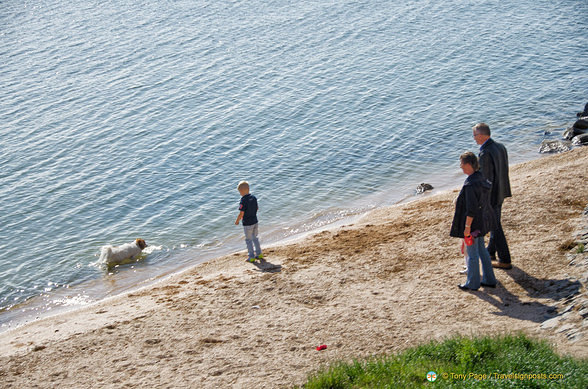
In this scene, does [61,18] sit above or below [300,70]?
above

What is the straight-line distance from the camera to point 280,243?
16828 millimetres

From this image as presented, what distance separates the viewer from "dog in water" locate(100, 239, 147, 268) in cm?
1689

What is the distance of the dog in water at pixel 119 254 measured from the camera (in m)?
16.9

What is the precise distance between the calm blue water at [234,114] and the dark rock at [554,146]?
0.44 meters

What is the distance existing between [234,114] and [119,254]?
38.2ft

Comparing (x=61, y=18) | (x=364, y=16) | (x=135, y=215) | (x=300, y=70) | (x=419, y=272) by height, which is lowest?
(x=419, y=272)

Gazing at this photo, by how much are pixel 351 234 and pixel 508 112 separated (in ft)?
41.9

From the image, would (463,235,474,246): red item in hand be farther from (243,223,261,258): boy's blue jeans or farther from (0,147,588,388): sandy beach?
(243,223,261,258): boy's blue jeans

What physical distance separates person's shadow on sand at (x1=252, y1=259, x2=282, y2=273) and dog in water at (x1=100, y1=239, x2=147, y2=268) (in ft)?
14.2

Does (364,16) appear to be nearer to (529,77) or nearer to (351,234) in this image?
(529,77)

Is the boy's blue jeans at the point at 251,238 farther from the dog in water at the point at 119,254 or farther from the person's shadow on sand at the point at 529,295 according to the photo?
the person's shadow on sand at the point at 529,295

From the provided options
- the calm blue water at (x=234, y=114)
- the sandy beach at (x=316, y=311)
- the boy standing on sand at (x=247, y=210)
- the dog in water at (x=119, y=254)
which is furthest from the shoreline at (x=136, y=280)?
the boy standing on sand at (x=247, y=210)

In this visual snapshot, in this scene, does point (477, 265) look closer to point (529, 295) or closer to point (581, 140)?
point (529, 295)

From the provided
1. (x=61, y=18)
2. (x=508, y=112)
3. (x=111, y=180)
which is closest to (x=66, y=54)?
(x=61, y=18)
